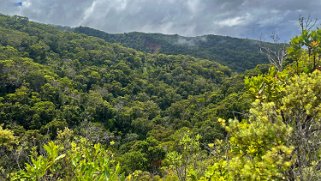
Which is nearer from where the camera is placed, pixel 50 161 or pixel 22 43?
pixel 50 161

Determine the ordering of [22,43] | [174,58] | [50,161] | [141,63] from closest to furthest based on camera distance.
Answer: [50,161] → [22,43] → [141,63] → [174,58]

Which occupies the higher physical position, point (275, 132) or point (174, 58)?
point (174, 58)

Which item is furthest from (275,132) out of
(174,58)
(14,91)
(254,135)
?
(174,58)

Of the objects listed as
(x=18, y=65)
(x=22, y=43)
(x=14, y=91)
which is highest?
(x=22, y=43)

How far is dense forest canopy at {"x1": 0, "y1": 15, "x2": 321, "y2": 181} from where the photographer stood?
4512 millimetres

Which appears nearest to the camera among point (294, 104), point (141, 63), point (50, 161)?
point (50, 161)

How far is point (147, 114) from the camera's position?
240ft

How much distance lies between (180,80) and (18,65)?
→ 5402cm

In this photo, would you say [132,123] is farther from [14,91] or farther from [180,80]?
[180,80]

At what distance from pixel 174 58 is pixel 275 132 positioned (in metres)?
122

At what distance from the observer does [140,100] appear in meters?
85.7

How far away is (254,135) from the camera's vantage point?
173 inches

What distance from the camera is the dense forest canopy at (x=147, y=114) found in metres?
4.51

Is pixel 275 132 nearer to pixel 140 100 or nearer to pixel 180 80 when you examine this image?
pixel 140 100
